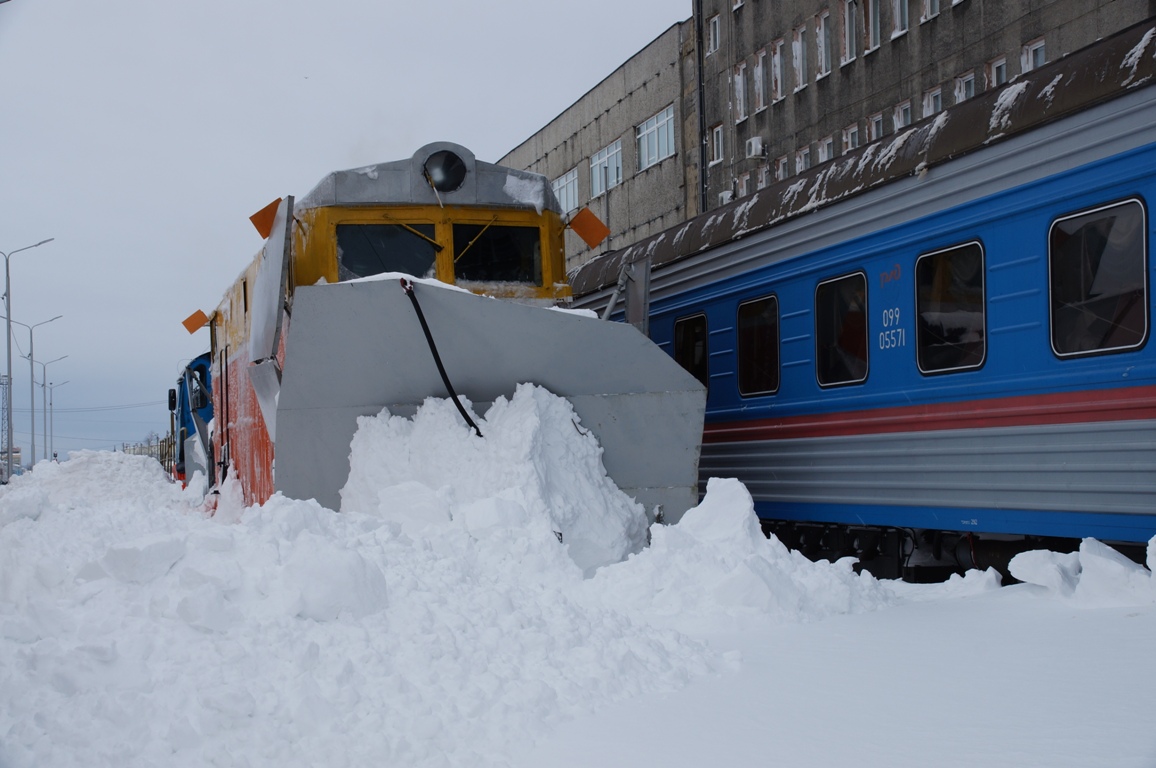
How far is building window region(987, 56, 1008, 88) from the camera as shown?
762 inches

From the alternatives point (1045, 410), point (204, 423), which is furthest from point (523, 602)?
point (204, 423)

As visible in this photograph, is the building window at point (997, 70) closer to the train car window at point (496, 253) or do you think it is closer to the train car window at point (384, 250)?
the train car window at point (496, 253)

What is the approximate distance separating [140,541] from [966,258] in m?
4.89

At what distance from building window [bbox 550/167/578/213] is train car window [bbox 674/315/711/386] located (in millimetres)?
24270

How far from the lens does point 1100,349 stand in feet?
20.0

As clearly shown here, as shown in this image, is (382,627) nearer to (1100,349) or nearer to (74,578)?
(74,578)

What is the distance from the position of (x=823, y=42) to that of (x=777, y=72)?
167 cm

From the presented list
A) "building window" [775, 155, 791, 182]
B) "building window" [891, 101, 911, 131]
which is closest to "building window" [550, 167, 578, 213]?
"building window" [775, 155, 791, 182]

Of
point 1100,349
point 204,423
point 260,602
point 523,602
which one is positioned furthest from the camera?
point 204,423

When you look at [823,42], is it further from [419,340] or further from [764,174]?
[419,340]

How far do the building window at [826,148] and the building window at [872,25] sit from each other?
203 cm

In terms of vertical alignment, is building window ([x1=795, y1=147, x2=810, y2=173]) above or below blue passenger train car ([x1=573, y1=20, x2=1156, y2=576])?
above

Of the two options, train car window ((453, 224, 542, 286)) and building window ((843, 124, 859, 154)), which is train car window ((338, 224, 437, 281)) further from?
building window ((843, 124, 859, 154))

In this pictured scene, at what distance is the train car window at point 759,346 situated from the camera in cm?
928
